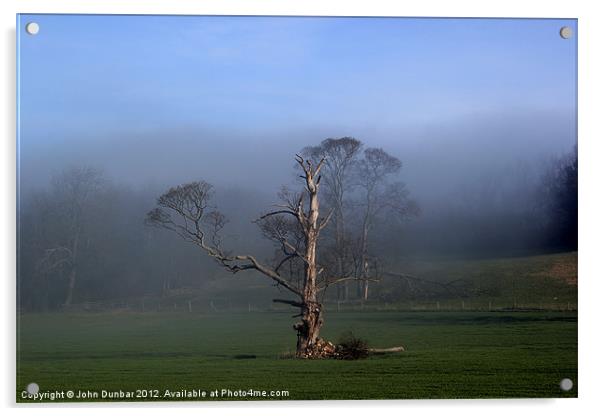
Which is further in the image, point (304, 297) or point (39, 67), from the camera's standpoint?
point (304, 297)

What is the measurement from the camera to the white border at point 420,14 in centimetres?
998

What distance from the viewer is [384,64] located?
10.6 metres

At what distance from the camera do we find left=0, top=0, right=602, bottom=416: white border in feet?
32.8

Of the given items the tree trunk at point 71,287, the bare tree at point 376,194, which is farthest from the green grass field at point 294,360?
the bare tree at point 376,194

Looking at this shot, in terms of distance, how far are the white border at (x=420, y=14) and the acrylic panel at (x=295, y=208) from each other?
10 centimetres

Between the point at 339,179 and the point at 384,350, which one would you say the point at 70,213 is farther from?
the point at 384,350

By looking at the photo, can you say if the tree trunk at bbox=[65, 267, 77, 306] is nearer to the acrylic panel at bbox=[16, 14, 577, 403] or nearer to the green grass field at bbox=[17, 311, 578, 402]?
the acrylic panel at bbox=[16, 14, 577, 403]

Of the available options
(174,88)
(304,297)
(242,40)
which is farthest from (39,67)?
(304,297)

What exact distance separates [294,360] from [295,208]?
160cm

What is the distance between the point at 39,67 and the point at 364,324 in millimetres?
4245

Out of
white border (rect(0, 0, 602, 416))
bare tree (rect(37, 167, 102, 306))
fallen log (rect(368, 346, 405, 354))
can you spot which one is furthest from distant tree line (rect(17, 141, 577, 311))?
fallen log (rect(368, 346, 405, 354))

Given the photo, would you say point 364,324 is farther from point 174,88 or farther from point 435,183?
point 174,88

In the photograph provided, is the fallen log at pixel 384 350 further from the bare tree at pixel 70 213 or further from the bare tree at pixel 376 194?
the bare tree at pixel 70 213

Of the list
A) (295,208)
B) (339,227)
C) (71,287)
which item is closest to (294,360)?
(339,227)
